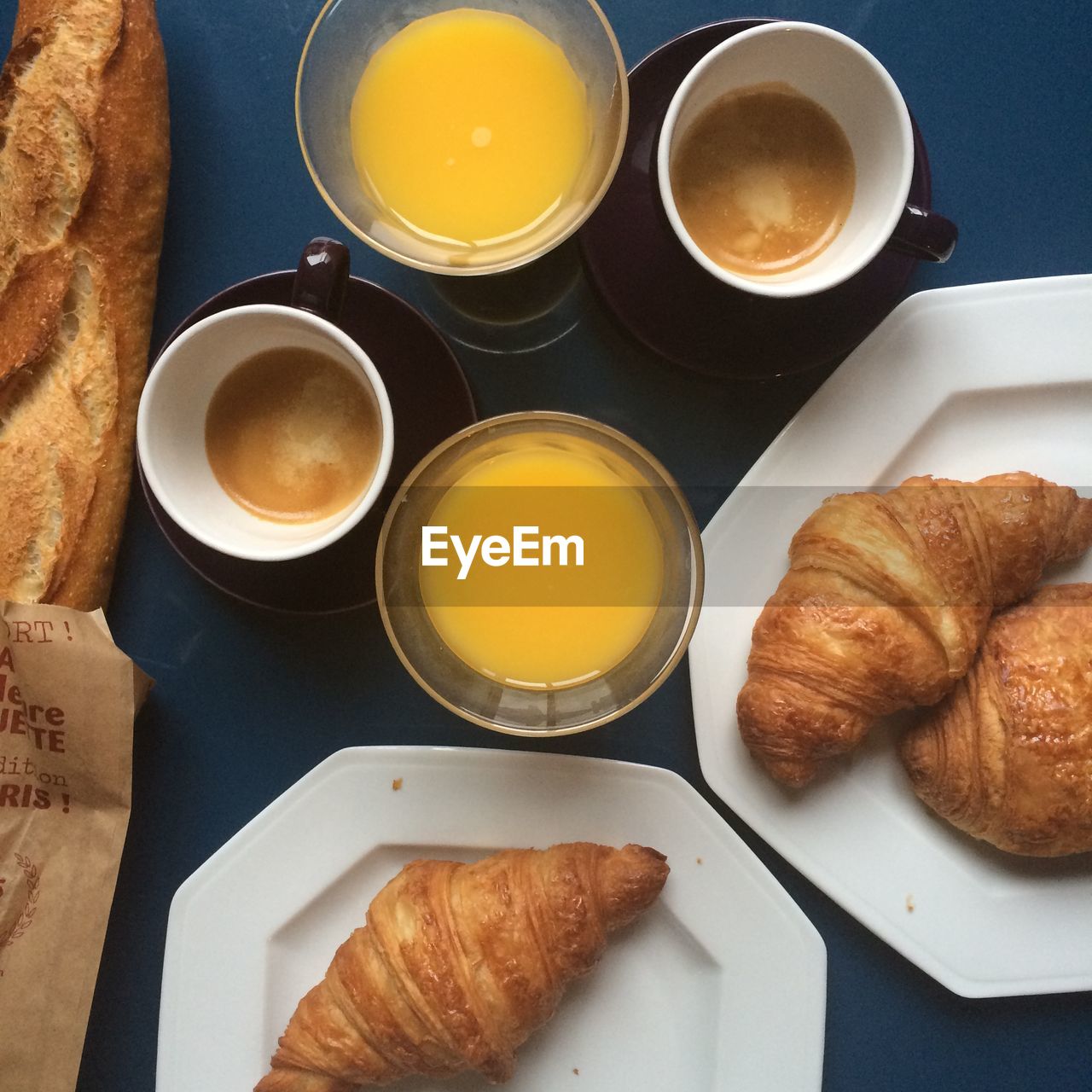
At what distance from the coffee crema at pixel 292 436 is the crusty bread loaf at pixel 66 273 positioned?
6.8 inches

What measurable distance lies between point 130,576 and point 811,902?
1.01 metres

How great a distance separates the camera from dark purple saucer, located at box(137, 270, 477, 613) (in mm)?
1186

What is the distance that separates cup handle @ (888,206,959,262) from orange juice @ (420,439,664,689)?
16.2 inches

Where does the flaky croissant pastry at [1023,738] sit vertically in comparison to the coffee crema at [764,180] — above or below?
below

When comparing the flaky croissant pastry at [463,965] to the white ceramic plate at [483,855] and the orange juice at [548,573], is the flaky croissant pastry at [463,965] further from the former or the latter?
the orange juice at [548,573]

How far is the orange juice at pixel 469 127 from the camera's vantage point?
1.04m

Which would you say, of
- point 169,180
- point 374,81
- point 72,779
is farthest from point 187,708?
point 374,81

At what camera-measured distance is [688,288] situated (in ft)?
3.88

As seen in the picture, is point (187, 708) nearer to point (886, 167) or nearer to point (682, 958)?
point (682, 958)

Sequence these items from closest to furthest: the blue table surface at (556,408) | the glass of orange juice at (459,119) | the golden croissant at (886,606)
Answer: the glass of orange juice at (459,119), the golden croissant at (886,606), the blue table surface at (556,408)

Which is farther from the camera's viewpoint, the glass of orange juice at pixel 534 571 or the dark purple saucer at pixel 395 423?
the dark purple saucer at pixel 395 423

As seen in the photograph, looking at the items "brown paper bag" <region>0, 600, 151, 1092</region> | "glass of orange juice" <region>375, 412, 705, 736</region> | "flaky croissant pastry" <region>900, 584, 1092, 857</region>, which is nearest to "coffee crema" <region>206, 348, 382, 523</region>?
"glass of orange juice" <region>375, 412, 705, 736</region>

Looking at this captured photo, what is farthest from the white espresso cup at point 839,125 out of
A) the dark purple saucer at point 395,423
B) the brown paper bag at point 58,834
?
the brown paper bag at point 58,834

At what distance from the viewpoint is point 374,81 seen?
3.47ft
